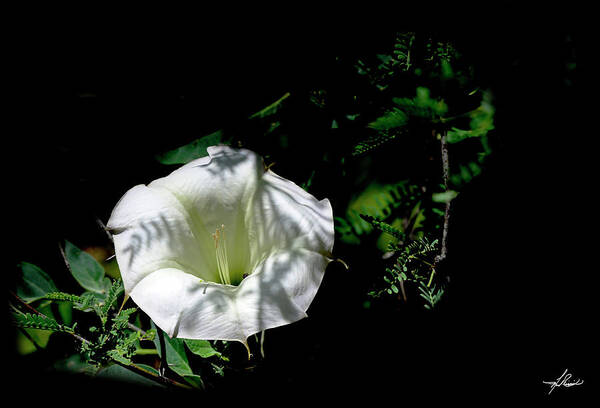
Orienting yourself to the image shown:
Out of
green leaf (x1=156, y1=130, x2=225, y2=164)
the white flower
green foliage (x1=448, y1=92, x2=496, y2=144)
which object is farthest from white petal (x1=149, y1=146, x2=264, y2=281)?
green foliage (x1=448, y1=92, x2=496, y2=144)

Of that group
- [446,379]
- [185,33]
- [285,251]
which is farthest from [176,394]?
[185,33]

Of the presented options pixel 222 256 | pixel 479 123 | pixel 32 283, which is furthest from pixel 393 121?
pixel 32 283

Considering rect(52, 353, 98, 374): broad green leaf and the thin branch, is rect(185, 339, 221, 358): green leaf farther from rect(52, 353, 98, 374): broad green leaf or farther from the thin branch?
the thin branch

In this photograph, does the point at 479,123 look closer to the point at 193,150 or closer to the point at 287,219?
the point at 287,219
